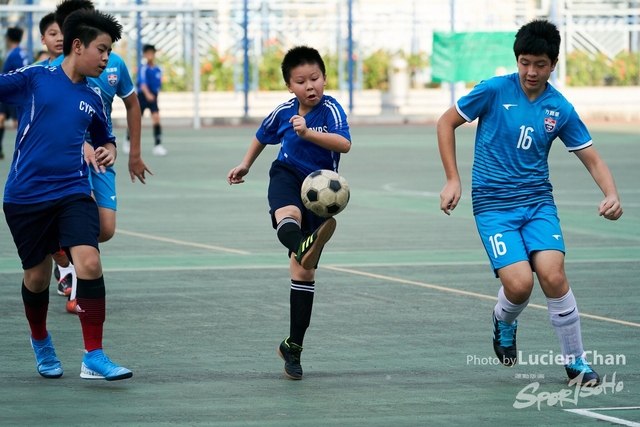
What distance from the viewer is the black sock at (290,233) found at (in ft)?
21.1

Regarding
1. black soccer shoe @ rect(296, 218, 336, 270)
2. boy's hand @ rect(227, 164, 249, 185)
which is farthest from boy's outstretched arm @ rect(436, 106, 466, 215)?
boy's hand @ rect(227, 164, 249, 185)

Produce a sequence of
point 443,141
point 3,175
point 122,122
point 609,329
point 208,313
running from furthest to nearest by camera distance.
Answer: point 122,122 < point 3,175 < point 208,313 < point 609,329 < point 443,141

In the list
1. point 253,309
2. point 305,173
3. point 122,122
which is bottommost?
point 122,122

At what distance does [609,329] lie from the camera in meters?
7.95

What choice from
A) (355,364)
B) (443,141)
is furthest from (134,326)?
(443,141)

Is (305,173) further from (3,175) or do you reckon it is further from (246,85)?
(246,85)

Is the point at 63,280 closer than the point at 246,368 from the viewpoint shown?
No

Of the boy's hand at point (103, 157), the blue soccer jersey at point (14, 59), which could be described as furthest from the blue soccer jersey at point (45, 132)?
the blue soccer jersey at point (14, 59)

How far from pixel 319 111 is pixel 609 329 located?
2.65m

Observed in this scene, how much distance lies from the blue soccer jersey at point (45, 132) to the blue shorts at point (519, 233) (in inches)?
89.4

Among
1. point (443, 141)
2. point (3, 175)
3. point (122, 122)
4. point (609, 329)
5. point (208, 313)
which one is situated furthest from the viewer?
point (122, 122)

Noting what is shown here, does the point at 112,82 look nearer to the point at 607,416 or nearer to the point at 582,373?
the point at 582,373

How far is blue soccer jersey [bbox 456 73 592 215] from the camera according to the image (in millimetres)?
6555

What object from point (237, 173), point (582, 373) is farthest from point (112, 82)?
point (582, 373)
